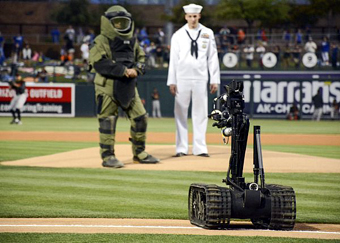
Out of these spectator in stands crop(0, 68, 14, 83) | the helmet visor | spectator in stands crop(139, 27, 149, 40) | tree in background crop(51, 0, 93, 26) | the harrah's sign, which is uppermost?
tree in background crop(51, 0, 93, 26)

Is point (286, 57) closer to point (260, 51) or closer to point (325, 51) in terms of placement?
point (260, 51)

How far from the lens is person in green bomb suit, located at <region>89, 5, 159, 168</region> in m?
11.7

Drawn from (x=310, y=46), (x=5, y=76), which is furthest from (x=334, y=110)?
(x=5, y=76)

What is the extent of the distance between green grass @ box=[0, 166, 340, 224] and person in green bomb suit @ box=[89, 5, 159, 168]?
0.68 metres

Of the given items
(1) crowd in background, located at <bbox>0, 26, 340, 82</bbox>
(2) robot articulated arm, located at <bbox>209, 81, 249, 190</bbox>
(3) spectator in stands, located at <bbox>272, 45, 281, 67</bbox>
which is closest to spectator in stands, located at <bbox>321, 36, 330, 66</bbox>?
(1) crowd in background, located at <bbox>0, 26, 340, 82</bbox>

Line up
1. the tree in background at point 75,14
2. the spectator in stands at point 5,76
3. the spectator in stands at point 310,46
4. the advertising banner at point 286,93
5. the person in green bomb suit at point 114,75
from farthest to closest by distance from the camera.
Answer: the tree in background at point 75,14, the spectator in stands at point 5,76, the spectator in stands at point 310,46, the advertising banner at point 286,93, the person in green bomb suit at point 114,75

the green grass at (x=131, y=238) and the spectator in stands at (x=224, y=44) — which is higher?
the spectator in stands at (x=224, y=44)

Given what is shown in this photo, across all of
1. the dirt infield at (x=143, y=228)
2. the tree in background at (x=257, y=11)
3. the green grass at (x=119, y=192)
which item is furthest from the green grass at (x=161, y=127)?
the dirt infield at (x=143, y=228)

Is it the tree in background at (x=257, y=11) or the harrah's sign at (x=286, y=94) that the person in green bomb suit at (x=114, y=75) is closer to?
the harrah's sign at (x=286, y=94)

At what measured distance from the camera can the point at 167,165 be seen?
12367 mm

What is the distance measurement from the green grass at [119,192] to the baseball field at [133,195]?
1 centimetres

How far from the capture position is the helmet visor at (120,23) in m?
11.9

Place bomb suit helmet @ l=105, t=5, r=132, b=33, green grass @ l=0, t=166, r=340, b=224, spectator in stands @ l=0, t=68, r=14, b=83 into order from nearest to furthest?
green grass @ l=0, t=166, r=340, b=224 → bomb suit helmet @ l=105, t=5, r=132, b=33 → spectator in stands @ l=0, t=68, r=14, b=83

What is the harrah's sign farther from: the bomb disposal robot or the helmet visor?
the bomb disposal robot
